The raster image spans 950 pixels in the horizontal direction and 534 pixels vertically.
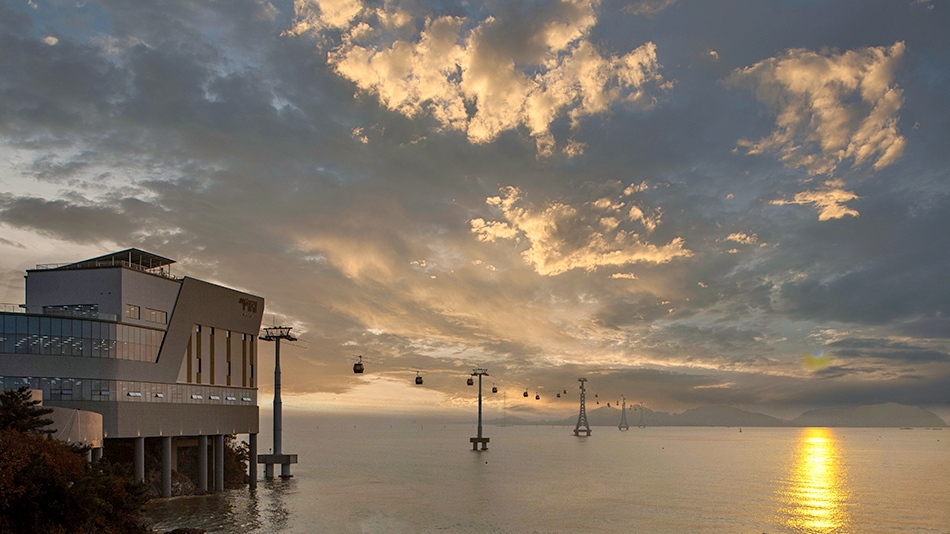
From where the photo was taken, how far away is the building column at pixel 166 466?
279 feet

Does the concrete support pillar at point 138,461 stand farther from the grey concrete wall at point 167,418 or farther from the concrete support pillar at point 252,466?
the concrete support pillar at point 252,466

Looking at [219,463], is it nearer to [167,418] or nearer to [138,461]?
[167,418]

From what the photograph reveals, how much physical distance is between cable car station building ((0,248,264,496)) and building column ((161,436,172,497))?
14 cm

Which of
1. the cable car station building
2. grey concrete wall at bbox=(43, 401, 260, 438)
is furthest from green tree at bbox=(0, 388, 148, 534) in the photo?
grey concrete wall at bbox=(43, 401, 260, 438)

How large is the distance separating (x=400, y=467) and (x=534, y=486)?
56692mm

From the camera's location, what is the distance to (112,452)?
8638 cm

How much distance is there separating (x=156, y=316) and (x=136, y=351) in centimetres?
500

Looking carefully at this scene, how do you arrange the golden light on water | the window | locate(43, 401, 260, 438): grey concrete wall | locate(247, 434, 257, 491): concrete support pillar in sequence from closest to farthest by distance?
locate(43, 401, 260, 438): grey concrete wall < the window < the golden light on water < locate(247, 434, 257, 491): concrete support pillar

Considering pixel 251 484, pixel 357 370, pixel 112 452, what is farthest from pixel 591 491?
pixel 112 452

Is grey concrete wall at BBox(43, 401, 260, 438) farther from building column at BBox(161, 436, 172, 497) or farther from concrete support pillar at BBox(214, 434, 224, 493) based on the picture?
concrete support pillar at BBox(214, 434, 224, 493)

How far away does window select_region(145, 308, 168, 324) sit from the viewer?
8138 centimetres

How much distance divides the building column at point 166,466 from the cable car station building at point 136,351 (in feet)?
0.47

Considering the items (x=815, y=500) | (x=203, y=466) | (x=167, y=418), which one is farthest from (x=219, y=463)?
(x=815, y=500)

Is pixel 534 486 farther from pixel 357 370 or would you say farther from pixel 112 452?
pixel 112 452
